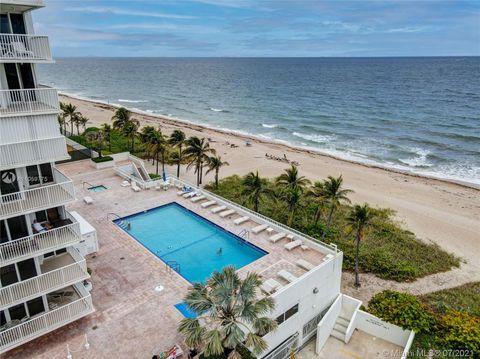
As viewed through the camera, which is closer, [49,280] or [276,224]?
[49,280]

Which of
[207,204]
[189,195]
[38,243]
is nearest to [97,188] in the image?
[189,195]

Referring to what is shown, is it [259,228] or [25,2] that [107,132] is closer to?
[259,228]

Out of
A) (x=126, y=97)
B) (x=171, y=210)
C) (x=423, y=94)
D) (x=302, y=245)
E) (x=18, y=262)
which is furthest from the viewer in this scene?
(x=126, y=97)

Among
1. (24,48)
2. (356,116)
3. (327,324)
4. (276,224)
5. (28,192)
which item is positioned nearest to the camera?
(24,48)

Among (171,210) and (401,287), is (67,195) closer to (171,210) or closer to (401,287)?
(171,210)

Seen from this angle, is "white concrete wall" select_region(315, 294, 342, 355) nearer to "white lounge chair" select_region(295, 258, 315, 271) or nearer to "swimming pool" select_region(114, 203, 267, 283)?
"white lounge chair" select_region(295, 258, 315, 271)

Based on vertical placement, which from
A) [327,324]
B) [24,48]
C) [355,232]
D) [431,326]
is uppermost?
[24,48]

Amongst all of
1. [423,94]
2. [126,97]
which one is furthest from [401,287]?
[126,97]
